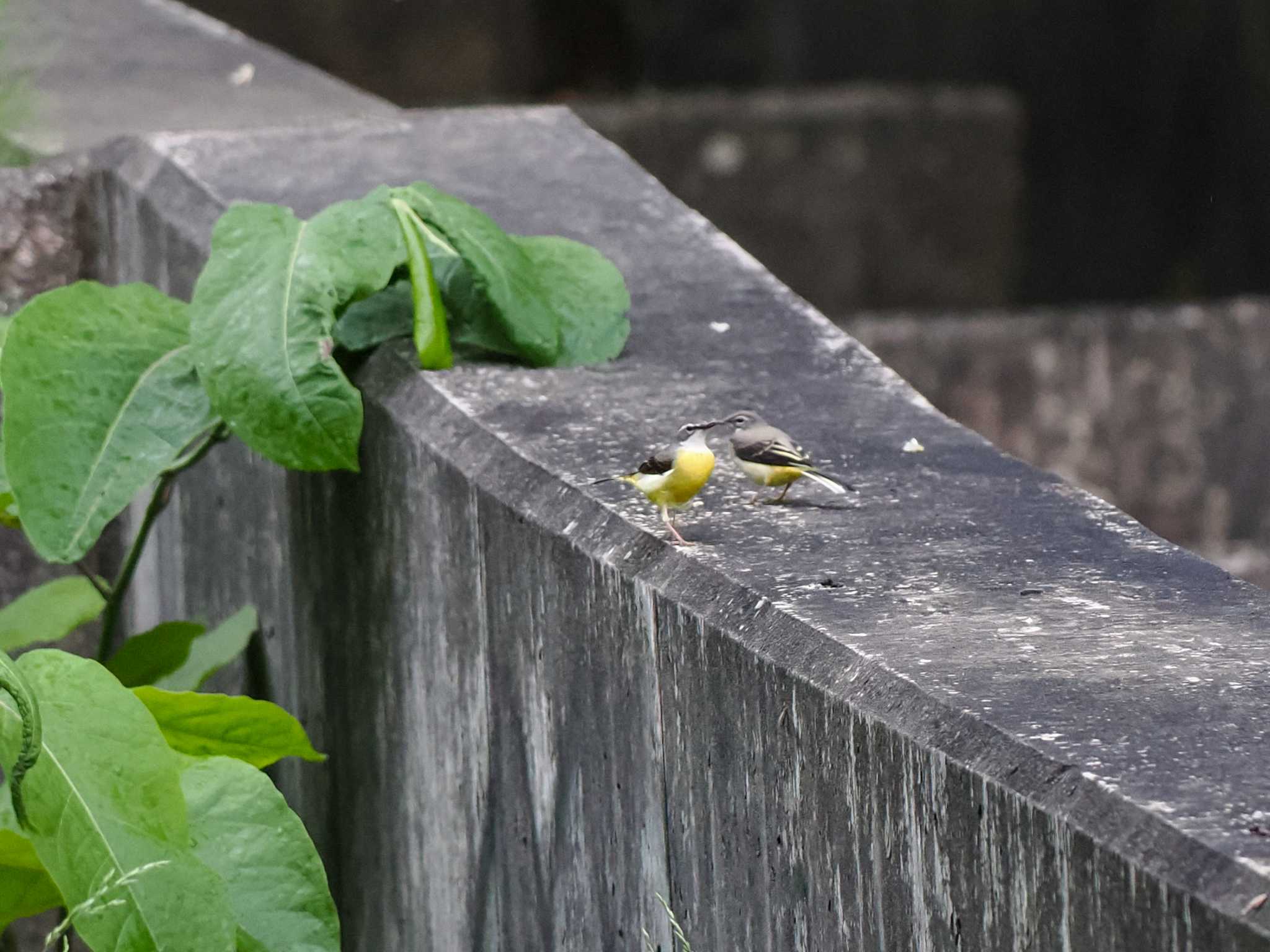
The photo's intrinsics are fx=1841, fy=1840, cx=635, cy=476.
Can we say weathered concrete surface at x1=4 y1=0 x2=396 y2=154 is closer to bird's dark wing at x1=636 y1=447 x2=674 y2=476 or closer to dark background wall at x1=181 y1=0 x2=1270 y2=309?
bird's dark wing at x1=636 y1=447 x2=674 y2=476

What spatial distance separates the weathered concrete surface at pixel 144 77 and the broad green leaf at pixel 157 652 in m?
1.15

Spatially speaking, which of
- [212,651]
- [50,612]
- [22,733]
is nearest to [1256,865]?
[22,733]

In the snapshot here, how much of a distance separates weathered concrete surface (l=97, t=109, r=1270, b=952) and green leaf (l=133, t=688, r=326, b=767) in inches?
7.3

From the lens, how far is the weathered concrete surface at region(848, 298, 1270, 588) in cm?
698

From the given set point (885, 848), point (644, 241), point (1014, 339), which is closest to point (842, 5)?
point (1014, 339)

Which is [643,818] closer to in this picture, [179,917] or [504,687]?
[504,687]

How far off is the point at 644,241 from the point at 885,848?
151 centimetres

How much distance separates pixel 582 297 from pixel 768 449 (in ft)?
1.84

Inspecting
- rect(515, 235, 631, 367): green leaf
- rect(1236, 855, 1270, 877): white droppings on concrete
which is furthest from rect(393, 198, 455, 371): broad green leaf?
rect(1236, 855, 1270, 877): white droppings on concrete

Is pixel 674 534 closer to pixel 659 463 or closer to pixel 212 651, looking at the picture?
pixel 659 463

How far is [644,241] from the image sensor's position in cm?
272

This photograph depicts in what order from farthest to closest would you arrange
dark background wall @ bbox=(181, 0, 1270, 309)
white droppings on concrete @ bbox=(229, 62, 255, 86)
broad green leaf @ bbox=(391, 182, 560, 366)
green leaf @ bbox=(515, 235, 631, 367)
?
1. dark background wall @ bbox=(181, 0, 1270, 309)
2. white droppings on concrete @ bbox=(229, 62, 255, 86)
3. green leaf @ bbox=(515, 235, 631, 367)
4. broad green leaf @ bbox=(391, 182, 560, 366)

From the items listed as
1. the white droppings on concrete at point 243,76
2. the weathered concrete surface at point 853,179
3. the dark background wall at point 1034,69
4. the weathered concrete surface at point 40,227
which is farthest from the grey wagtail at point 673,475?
the dark background wall at point 1034,69

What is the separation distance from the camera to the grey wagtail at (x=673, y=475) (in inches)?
69.4
